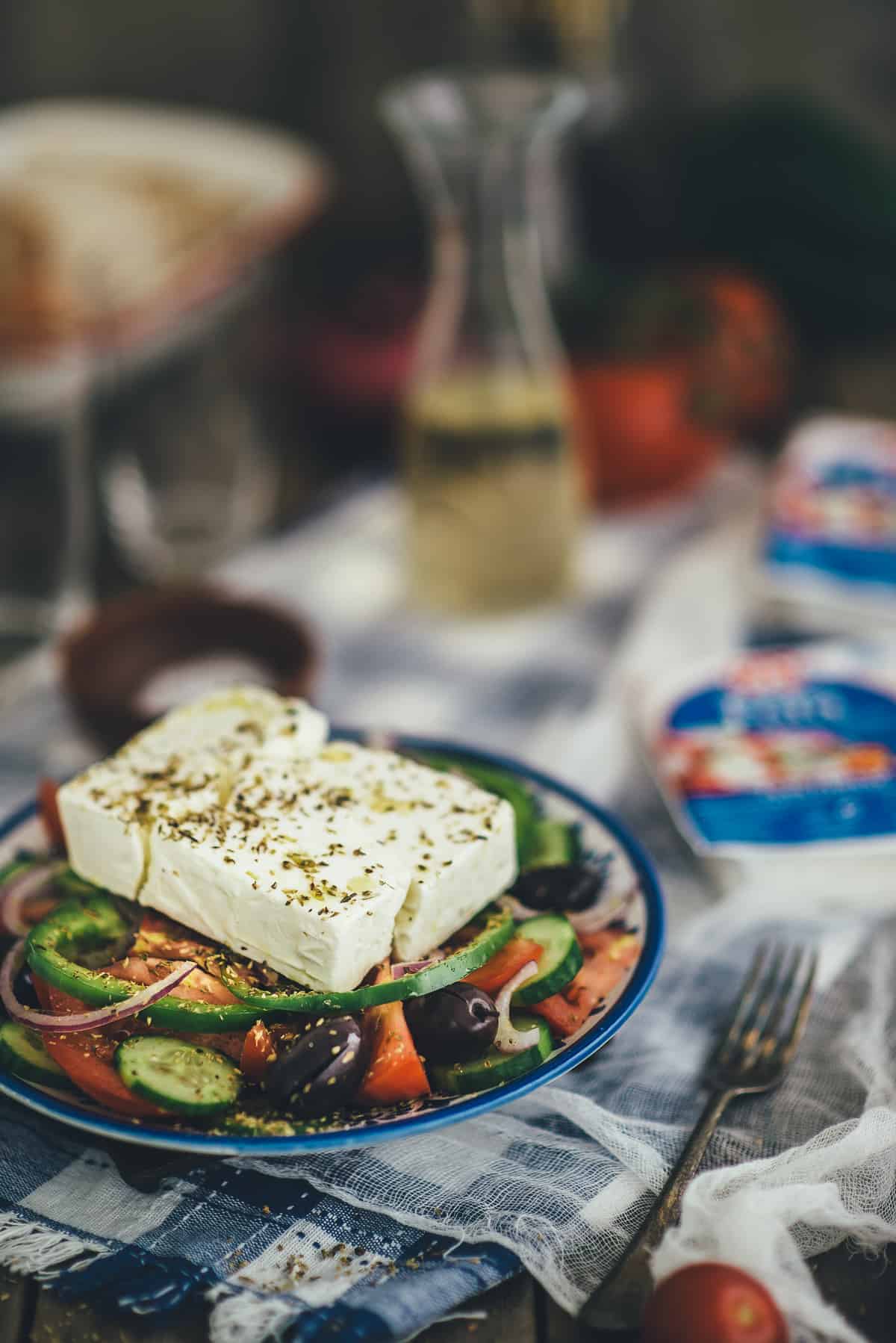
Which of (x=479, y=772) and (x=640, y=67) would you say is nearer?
(x=479, y=772)

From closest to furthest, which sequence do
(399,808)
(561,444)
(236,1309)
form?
1. (236,1309)
2. (399,808)
3. (561,444)

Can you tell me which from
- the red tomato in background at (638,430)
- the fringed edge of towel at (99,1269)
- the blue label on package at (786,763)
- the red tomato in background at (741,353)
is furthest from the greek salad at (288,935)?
the red tomato in background at (741,353)

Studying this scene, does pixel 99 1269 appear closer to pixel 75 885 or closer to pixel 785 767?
pixel 75 885

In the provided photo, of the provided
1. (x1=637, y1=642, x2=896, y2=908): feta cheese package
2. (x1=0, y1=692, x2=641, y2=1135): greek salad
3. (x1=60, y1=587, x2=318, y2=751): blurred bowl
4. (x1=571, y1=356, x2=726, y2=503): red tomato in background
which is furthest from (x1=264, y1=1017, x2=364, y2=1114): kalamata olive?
(x1=571, y1=356, x2=726, y2=503): red tomato in background

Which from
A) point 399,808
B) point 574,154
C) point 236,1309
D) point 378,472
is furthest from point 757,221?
point 236,1309

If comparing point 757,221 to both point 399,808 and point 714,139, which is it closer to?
point 714,139

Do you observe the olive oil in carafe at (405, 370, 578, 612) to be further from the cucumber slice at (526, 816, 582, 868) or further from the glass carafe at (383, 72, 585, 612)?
the cucumber slice at (526, 816, 582, 868)
